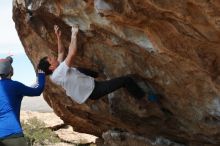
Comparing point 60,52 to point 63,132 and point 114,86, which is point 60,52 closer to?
point 114,86

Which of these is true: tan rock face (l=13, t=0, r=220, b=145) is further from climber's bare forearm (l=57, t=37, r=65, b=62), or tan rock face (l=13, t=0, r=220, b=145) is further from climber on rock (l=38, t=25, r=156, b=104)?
climber's bare forearm (l=57, t=37, r=65, b=62)

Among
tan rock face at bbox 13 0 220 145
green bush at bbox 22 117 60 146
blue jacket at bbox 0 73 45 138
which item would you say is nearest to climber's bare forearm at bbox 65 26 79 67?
tan rock face at bbox 13 0 220 145

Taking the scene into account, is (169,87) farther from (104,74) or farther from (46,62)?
(46,62)

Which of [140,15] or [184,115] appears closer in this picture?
[140,15]

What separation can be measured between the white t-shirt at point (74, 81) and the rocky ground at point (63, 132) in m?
10.8

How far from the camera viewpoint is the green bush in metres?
19.0

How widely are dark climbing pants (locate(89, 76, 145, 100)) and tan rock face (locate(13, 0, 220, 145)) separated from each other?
0.74 feet

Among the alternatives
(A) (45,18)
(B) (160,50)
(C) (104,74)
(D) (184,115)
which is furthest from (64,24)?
(D) (184,115)

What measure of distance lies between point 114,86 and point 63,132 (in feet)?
39.8

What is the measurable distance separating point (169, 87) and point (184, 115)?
0.68 metres

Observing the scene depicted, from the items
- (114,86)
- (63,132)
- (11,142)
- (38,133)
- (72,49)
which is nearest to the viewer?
(11,142)

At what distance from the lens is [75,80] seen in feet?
25.6

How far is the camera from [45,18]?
8812 millimetres

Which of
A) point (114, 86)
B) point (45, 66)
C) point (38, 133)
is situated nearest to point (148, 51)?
point (114, 86)
